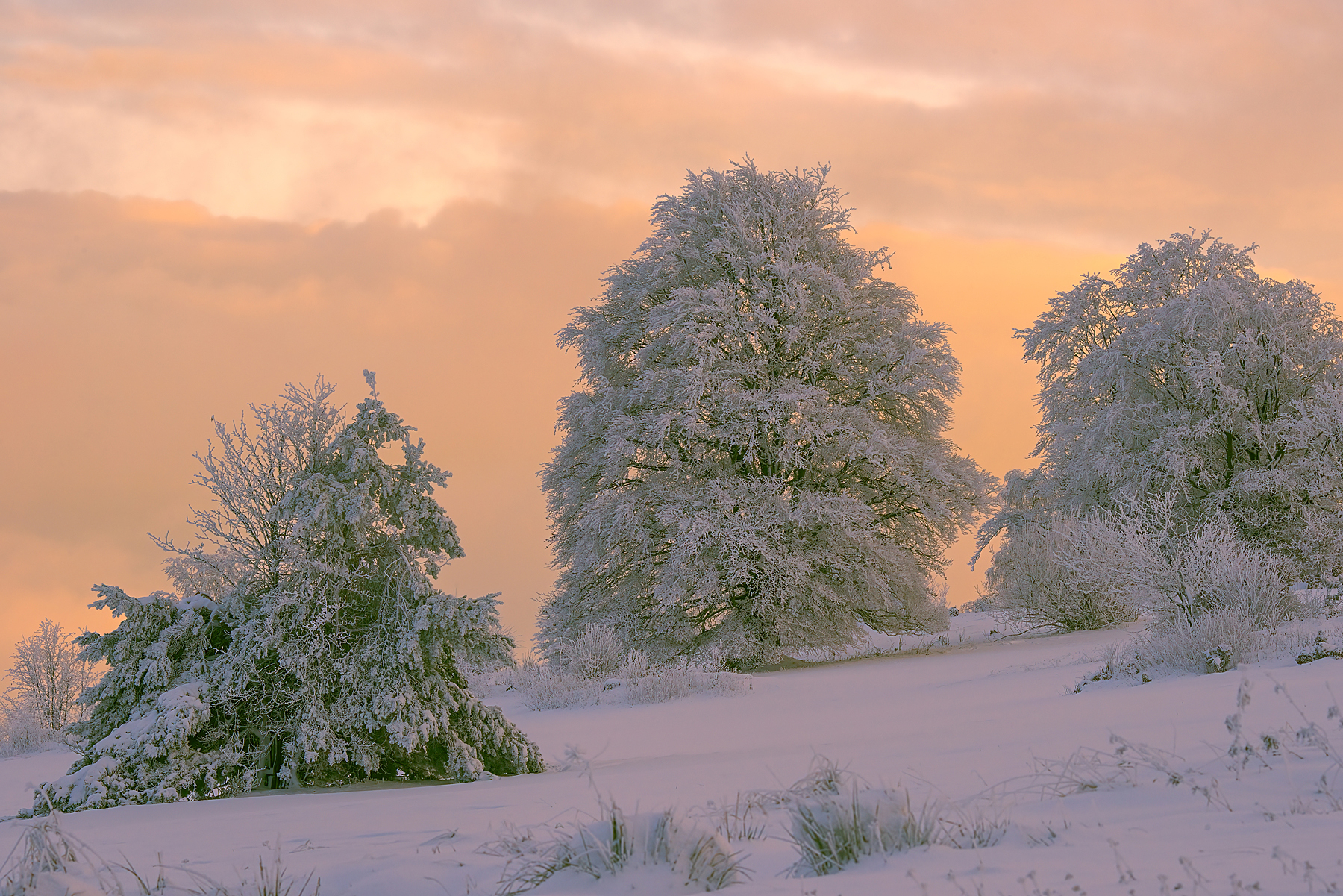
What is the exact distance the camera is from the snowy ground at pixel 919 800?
109 inches

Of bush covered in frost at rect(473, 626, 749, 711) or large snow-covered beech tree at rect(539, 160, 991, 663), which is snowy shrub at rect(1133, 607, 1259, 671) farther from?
large snow-covered beech tree at rect(539, 160, 991, 663)

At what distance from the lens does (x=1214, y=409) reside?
18281mm

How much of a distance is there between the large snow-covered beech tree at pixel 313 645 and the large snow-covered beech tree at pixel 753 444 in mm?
7736

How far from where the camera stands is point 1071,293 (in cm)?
2122

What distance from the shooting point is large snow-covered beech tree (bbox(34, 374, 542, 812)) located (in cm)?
650

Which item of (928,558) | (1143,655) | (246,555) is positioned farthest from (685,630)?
(246,555)

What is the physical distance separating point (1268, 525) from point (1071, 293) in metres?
6.24

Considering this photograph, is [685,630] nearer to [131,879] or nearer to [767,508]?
[767,508]

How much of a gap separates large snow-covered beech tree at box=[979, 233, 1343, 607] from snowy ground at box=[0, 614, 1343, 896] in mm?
9719

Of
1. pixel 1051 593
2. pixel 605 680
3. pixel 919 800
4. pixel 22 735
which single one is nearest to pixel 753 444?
pixel 605 680

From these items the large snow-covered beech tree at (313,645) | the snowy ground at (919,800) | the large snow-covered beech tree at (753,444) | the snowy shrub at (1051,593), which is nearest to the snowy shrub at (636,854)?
the snowy ground at (919,800)

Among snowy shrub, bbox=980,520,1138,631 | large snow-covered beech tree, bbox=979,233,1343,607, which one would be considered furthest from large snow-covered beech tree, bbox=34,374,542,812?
large snow-covered beech tree, bbox=979,233,1343,607

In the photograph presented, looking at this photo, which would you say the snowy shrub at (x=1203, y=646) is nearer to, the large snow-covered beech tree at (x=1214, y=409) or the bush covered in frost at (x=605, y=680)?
the bush covered in frost at (x=605, y=680)

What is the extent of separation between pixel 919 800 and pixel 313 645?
14.0 feet
